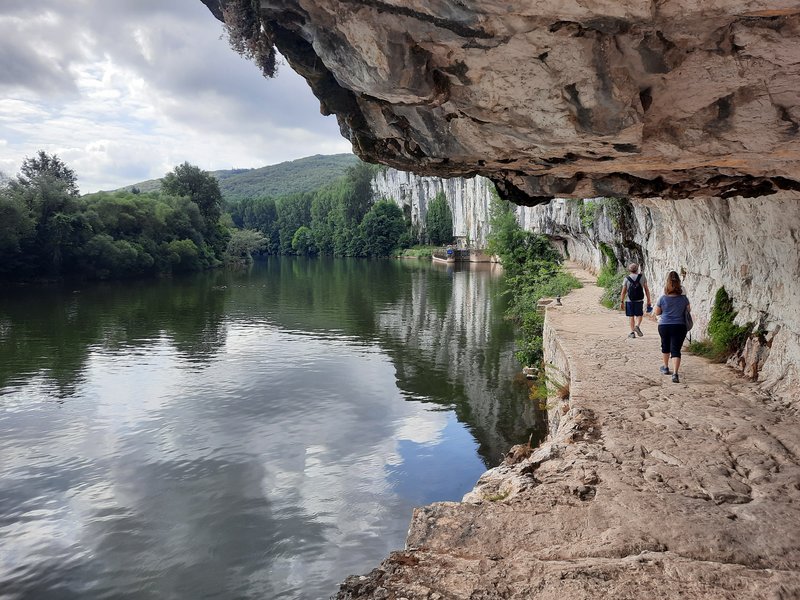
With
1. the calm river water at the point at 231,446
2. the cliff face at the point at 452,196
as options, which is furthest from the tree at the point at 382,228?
the calm river water at the point at 231,446

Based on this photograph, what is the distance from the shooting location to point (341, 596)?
3.36 m

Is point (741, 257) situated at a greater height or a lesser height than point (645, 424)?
greater

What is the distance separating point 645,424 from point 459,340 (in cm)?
1294

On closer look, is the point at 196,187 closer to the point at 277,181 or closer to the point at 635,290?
the point at 635,290

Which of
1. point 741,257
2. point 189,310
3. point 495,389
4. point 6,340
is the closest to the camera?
point 741,257

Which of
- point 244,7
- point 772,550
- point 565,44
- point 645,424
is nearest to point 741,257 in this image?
point 645,424

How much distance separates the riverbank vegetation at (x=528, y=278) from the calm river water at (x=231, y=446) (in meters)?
0.93

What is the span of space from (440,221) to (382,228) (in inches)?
343

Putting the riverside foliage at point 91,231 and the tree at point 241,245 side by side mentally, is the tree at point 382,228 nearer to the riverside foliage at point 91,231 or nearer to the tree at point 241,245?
the tree at point 241,245

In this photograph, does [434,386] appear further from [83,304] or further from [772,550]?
[83,304]

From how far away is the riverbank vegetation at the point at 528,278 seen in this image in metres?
14.8

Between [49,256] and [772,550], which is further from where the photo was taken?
[49,256]

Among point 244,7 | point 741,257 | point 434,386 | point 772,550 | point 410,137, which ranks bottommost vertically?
point 434,386

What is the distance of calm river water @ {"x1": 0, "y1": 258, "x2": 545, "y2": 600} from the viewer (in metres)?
6.49
